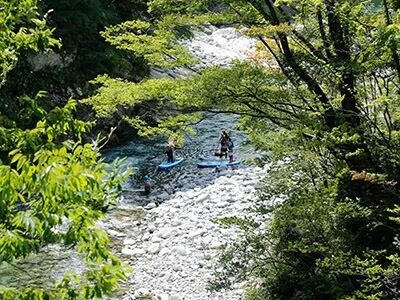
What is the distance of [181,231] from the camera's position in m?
13.0

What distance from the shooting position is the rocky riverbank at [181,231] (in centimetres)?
1070

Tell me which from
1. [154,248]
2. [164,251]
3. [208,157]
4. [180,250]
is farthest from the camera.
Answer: [208,157]

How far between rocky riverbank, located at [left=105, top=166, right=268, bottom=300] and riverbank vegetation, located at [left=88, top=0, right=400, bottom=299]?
1338 millimetres

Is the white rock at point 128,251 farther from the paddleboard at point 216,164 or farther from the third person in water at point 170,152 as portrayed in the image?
the third person in water at point 170,152

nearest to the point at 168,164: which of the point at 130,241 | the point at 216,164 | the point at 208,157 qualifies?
the point at 208,157

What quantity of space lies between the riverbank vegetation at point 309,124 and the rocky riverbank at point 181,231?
1.34 metres

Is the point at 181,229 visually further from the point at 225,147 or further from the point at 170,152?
the point at 225,147

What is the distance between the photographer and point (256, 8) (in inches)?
326

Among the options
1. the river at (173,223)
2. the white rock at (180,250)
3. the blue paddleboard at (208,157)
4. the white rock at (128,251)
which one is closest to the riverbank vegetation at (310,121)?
the river at (173,223)

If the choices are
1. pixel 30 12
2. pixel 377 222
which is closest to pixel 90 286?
pixel 30 12

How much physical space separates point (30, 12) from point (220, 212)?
34.0ft

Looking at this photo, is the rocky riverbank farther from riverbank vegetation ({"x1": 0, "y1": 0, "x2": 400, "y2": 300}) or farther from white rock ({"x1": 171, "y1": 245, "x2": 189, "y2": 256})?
riverbank vegetation ({"x1": 0, "y1": 0, "x2": 400, "y2": 300})

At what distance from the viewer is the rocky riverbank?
35.1ft

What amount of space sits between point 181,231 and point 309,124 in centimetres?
608
